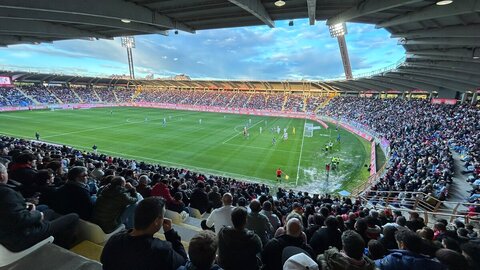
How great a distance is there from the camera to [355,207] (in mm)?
10789

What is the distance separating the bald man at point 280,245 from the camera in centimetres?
355

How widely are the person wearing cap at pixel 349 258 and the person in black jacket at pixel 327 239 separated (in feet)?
5.10

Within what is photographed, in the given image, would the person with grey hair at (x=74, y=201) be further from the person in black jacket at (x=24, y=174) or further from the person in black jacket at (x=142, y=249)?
the person in black jacket at (x=142, y=249)

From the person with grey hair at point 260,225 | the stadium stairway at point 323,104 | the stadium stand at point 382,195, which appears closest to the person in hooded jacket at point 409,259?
the stadium stand at point 382,195

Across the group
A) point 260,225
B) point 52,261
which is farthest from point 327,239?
point 52,261

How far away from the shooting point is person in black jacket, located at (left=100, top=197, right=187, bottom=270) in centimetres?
246

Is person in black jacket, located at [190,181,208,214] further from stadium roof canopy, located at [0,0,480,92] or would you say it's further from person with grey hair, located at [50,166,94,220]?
stadium roof canopy, located at [0,0,480,92]

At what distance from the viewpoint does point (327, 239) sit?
4469 mm

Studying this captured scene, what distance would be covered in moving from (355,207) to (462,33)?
10177 millimetres

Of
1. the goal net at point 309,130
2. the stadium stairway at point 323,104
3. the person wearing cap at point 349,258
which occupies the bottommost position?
the goal net at point 309,130

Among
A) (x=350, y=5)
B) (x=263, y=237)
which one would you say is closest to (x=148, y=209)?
(x=263, y=237)

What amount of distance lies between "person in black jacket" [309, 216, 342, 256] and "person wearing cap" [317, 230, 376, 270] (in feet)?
5.10

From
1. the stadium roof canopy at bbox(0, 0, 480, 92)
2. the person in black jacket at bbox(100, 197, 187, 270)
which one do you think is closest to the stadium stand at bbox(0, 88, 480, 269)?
the person in black jacket at bbox(100, 197, 187, 270)

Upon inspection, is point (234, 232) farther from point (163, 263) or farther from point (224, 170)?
point (224, 170)
